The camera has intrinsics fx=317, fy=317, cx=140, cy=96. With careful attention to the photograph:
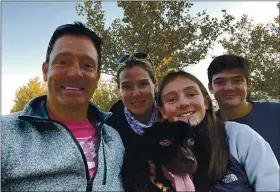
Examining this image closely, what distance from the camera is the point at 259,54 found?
34.6ft

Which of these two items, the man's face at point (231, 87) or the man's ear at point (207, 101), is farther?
the man's face at point (231, 87)

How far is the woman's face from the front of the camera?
7.98 feet

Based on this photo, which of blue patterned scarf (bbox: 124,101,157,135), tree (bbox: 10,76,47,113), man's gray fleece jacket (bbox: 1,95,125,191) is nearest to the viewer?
man's gray fleece jacket (bbox: 1,95,125,191)

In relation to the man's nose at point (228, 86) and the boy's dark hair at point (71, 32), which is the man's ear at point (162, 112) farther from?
the man's nose at point (228, 86)

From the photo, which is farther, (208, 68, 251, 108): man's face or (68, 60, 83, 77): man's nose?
(208, 68, 251, 108): man's face

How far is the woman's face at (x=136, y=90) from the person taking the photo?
243 centimetres

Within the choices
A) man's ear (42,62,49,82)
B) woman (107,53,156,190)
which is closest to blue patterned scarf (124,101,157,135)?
woman (107,53,156,190)

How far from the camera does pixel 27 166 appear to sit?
159 centimetres

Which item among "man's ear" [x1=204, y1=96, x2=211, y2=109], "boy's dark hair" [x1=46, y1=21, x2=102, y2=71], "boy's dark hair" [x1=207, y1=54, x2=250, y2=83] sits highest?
"boy's dark hair" [x1=46, y1=21, x2=102, y2=71]

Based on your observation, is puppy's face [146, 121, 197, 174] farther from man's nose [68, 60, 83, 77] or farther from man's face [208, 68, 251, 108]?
man's face [208, 68, 251, 108]

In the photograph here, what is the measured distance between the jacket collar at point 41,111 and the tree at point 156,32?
18.7 ft

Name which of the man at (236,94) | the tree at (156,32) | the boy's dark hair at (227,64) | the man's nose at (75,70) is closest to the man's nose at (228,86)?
the man at (236,94)

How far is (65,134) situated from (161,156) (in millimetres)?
549

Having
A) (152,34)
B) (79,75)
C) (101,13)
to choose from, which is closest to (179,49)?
(152,34)
